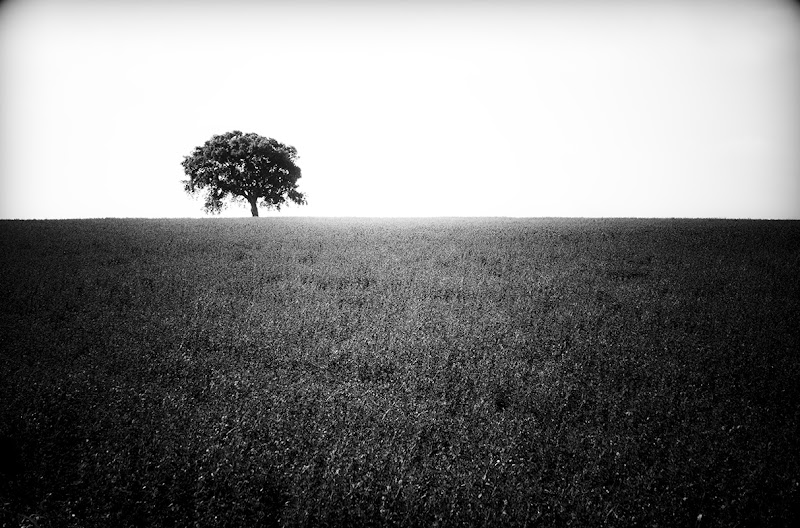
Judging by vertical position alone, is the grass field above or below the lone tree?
below

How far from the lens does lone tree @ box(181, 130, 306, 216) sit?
3366 cm

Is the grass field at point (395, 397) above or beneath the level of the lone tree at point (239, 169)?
beneath

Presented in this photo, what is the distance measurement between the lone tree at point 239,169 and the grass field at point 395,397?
83.1 feet

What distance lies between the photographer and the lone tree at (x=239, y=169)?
33.7m

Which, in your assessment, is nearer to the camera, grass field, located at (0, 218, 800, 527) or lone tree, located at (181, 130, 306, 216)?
grass field, located at (0, 218, 800, 527)

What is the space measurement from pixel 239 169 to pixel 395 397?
33856 mm

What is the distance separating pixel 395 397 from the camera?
16.8 feet

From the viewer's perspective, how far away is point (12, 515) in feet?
10.4

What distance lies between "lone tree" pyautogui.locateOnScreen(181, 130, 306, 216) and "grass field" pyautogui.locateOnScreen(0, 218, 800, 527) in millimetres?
25335

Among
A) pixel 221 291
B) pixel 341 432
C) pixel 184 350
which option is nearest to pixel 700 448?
pixel 341 432

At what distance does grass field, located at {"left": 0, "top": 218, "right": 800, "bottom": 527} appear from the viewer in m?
3.56

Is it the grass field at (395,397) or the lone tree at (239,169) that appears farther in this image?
the lone tree at (239,169)

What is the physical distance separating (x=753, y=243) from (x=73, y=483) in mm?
19656

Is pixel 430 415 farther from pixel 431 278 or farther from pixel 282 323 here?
pixel 431 278
